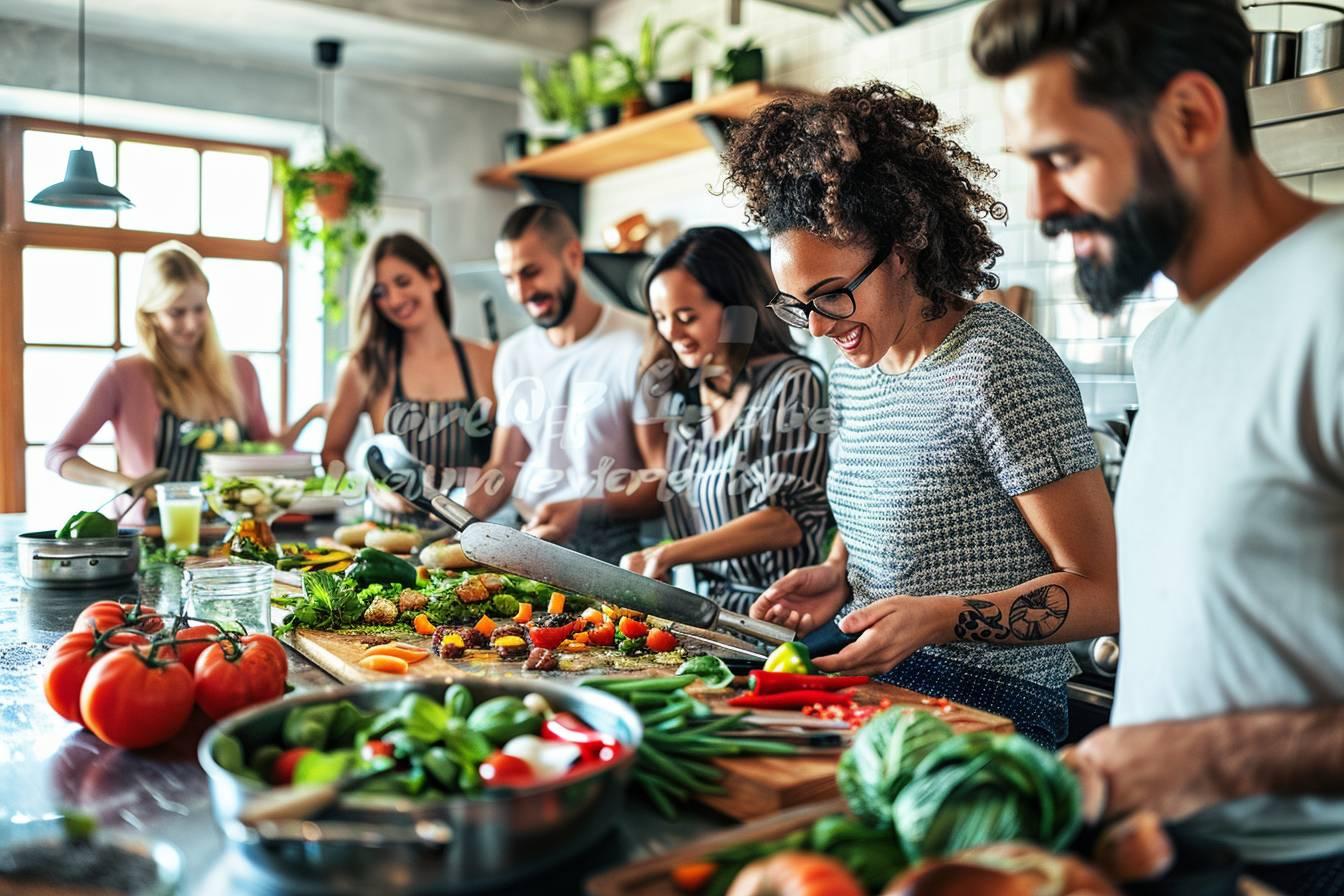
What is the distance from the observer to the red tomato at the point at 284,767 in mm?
1202

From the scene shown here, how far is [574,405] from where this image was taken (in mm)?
3871

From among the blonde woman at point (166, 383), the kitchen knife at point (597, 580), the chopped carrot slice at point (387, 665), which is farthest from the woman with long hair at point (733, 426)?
the blonde woman at point (166, 383)

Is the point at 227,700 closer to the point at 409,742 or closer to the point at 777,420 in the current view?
the point at 409,742

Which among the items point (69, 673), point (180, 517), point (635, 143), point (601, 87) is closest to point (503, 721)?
point (69, 673)

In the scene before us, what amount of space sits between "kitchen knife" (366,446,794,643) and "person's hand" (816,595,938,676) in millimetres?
142

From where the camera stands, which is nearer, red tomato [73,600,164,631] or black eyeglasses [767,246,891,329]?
red tomato [73,600,164,631]

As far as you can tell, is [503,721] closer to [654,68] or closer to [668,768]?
[668,768]

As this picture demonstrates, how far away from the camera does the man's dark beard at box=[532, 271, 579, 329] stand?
3.88m

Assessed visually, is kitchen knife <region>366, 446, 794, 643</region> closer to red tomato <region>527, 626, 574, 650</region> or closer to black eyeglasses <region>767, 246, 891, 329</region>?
red tomato <region>527, 626, 574, 650</region>

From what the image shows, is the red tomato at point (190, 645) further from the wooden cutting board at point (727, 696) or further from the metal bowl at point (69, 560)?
the metal bowl at point (69, 560)

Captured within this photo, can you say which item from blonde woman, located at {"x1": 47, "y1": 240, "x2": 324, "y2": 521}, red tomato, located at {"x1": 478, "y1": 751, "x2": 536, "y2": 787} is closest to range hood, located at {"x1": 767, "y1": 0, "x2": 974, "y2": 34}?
blonde woman, located at {"x1": 47, "y1": 240, "x2": 324, "y2": 521}

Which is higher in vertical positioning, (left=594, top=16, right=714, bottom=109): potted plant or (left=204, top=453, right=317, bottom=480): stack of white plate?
(left=594, top=16, right=714, bottom=109): potted plant

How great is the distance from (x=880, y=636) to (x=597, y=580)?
54 centimetres

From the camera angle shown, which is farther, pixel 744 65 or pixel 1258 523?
pixel 744 65
